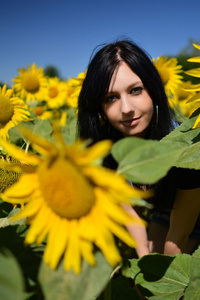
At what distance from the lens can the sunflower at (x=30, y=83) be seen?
10.7 ft

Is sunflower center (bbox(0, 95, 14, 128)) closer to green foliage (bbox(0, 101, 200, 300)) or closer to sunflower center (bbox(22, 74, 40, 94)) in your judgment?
green foliage (bbox(0, 101, 200, 300))

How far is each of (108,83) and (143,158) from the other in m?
0.88

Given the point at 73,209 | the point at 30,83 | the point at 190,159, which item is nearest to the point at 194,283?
the point at 190,159

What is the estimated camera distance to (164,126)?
142cm

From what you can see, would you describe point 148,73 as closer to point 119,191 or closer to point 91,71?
point 91,71

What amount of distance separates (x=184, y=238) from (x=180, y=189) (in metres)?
0.26

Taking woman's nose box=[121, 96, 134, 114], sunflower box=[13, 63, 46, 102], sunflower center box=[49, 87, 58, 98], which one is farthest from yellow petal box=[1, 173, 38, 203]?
sunflower center box=[49, 87, 58, 98]

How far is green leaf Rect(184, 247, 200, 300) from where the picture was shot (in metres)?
0.62

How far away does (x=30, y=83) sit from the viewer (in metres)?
3.26

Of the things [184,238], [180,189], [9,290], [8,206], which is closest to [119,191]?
[9,290]

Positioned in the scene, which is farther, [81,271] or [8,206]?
[8,206]

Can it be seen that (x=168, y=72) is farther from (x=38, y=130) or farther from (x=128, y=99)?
(x=38, y=130)

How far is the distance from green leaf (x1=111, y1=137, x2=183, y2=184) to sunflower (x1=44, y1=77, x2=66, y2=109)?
292 centimetres

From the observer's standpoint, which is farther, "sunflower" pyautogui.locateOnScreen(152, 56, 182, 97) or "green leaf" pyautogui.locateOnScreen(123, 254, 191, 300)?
"sunflower" pyautogui.locateOnScreen(152, 56, 182, 97)
